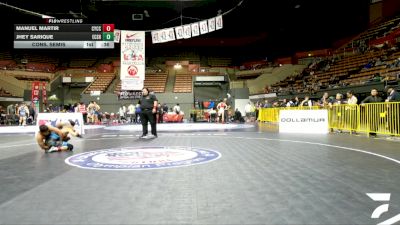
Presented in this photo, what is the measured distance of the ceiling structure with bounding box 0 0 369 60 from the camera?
24.5 m

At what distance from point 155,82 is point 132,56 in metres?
23.0

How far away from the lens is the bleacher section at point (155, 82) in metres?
33.5

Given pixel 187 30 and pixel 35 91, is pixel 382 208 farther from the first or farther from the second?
pixel 35 91

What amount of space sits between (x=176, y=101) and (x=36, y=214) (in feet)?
95.3

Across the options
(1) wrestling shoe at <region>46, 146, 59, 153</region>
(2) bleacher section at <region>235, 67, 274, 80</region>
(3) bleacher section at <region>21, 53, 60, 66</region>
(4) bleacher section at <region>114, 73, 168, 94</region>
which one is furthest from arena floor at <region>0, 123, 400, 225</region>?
(3) bleacher section at <region>21, 53, 60, 66</region>

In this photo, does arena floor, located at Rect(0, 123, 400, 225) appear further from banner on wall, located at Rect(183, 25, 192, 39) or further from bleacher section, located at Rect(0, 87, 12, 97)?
bleacher section, located at Rect(0, 87, 12, 97)

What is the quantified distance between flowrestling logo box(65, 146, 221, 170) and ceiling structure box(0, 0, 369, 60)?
18265 mm

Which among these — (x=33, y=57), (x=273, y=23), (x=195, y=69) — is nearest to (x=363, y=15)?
(x=273, y=23)

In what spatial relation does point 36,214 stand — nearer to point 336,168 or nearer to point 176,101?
point 336,168

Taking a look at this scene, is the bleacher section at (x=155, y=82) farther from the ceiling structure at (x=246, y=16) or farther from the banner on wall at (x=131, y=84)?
the banner on wall at (x=131, y=84)

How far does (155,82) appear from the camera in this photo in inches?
1387

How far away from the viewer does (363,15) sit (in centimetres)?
2786
